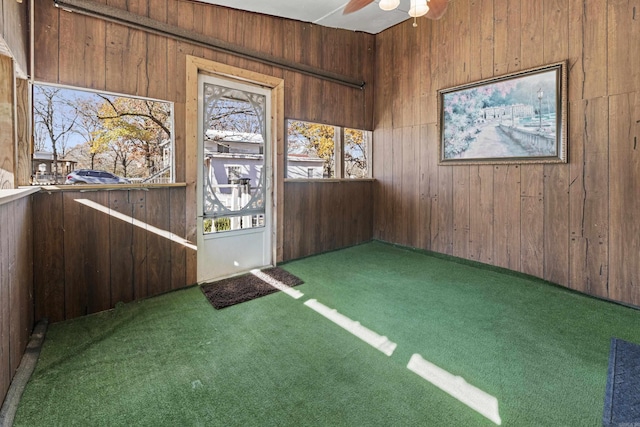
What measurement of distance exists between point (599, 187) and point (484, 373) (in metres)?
2.28

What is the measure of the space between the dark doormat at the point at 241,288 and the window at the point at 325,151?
134 centimetres

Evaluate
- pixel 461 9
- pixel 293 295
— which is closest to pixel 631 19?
pixel 461 9

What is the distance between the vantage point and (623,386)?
170cm

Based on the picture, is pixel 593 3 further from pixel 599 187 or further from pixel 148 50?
pixel 148 50

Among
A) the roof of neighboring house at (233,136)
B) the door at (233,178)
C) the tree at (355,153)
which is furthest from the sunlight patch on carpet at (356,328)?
the tree at (355,153)

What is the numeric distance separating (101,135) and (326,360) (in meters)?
2.55

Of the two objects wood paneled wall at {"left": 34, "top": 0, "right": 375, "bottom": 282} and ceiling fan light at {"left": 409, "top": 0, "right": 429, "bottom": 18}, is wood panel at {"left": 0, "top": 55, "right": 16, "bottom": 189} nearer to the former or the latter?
wood paneled wall at {"left": 34, "top": 0, "right": 375, "bottom": 282}

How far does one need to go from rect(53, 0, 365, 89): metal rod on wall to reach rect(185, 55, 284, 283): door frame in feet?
0.55

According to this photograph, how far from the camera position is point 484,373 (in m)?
1.83

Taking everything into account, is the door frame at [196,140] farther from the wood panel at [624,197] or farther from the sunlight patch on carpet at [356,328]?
the wood panel at [624,197]

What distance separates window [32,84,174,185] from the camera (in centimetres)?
239

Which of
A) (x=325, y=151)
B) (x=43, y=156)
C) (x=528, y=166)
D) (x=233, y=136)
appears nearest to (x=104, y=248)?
(x=43, y=156)

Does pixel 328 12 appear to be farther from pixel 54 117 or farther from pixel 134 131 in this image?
pixel 54 117

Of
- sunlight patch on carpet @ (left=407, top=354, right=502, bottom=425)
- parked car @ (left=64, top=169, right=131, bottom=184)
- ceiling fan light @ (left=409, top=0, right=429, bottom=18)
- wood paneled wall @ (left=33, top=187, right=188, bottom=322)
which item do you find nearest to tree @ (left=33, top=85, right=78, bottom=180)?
parked car @ (left=64, top=169, right=131, bottom=184)
